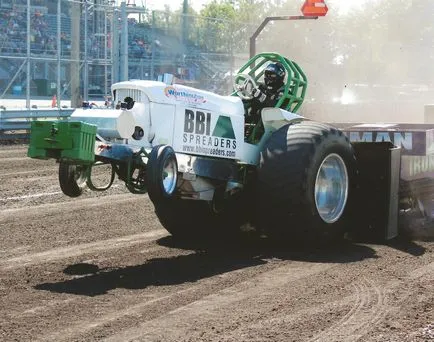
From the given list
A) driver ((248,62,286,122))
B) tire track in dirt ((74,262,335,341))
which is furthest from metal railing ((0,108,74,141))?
tire track in dirt ((74,262,335,341))

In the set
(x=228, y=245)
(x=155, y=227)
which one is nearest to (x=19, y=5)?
(x=155, y=227)

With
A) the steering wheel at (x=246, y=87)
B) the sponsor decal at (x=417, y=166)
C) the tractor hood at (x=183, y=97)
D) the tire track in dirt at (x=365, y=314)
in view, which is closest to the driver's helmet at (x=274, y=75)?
the steering wheel at (x=246, y=87)

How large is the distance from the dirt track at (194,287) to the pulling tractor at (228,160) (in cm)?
34

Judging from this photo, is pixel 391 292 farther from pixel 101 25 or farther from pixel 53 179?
pixel 101 25

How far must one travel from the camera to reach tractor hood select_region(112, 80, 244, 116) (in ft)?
22.4

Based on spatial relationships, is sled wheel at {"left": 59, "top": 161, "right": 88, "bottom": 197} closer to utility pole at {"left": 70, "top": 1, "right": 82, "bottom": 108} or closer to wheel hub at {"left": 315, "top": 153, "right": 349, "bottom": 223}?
wheel hub at {"left": 315, "top": 153, "right": 349, "bottom": 223}

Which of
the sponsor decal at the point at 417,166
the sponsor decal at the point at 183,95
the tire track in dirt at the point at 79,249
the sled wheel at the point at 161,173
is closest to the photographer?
the sled wheel at the point at 161,173

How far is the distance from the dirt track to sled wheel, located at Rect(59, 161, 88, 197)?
2.08 feet

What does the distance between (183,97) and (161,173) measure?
3.53 feet

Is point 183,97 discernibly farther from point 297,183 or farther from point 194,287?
point 194,287

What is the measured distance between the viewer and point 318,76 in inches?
1249

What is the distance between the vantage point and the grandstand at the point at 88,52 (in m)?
18.7

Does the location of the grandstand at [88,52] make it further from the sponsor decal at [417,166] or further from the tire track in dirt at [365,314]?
the tire track in dirt at [365,314]

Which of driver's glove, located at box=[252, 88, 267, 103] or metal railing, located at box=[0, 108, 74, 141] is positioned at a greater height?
driver's glove, located at box=[252, 88, 267, 103]
